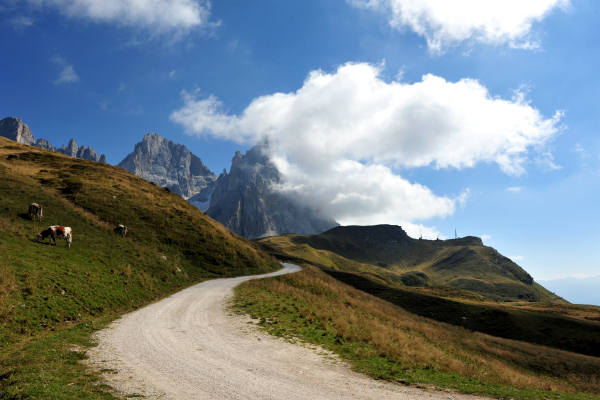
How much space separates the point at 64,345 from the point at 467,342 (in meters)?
39.0

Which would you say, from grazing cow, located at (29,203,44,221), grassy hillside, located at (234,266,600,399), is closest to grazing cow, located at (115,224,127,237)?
grazing cow, located at (29,203,44,221)

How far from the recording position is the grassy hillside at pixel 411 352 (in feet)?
49.0

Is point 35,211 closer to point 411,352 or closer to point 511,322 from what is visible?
point 411,352

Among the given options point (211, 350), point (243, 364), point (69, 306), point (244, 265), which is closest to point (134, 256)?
Answer: point (69, 306)

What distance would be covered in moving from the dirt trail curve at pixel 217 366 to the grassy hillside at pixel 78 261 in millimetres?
1445

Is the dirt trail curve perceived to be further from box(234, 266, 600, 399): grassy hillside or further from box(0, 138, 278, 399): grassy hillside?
box(234, 266, 600, 399): grassy hillside

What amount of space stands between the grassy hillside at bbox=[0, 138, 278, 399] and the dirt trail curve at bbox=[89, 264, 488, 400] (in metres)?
1.45

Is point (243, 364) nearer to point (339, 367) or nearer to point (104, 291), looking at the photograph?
point (339, 367)

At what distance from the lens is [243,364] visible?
13492 millimetres

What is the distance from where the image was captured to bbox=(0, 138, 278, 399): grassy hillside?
1257 cm

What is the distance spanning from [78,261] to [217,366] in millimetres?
23426

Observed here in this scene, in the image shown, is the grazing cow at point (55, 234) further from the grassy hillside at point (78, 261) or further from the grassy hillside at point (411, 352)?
the grassy hillside at point (411, 352)

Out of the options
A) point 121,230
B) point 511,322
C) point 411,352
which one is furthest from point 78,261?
point 511,322

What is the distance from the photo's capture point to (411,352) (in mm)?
18688
